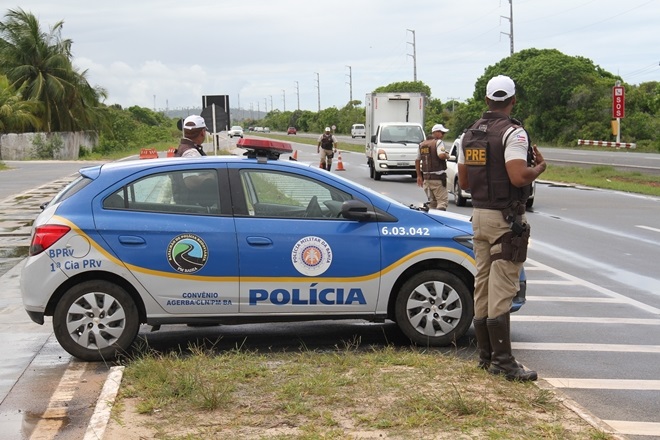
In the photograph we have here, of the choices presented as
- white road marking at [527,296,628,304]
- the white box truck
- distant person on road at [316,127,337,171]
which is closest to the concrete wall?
the white box truck

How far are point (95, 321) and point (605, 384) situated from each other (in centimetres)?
389

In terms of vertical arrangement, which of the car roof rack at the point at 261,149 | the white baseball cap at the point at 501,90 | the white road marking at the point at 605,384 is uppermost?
the white baseball cap at the point at 501,90

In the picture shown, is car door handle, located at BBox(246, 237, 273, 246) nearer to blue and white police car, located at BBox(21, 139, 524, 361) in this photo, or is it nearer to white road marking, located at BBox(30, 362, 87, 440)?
blue and white police car, located at BBox(21, 139, 524, 361)

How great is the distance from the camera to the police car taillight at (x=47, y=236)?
7.37m

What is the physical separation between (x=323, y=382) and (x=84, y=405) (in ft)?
5.19

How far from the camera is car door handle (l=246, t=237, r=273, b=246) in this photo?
24.5ft

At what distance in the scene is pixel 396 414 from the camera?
18.1ft

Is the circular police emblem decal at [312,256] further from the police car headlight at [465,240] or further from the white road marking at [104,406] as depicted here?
the white road marking at [104,406]

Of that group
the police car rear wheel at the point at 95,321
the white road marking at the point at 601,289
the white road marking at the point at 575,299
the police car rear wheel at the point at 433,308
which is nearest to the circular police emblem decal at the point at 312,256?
the police car rear wheel at the point at 433,308

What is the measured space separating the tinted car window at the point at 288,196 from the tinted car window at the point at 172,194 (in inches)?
11.4

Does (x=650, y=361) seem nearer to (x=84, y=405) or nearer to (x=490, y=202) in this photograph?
(x=490, y=202)

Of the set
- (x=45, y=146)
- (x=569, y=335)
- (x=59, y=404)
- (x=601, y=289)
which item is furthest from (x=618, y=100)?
(x=59, y=404)

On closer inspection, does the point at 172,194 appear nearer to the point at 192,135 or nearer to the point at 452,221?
the point at 452,221

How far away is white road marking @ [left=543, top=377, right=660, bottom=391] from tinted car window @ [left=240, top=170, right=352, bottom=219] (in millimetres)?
2225
